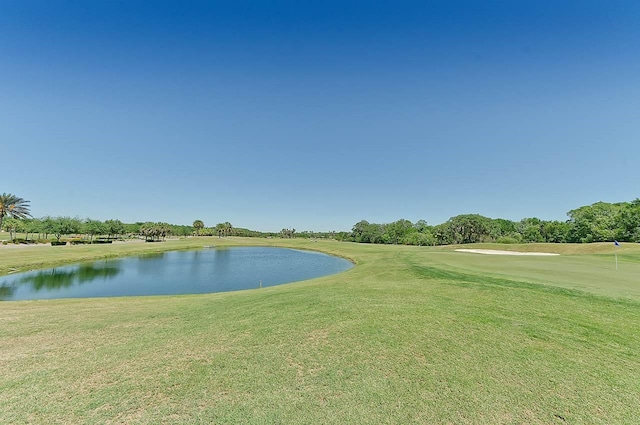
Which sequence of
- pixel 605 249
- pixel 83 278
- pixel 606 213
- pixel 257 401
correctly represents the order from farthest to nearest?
pixel 606 213, pixel 605 249, pixel 83 278, pixel 257 401

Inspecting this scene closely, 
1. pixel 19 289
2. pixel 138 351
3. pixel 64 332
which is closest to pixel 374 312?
pixel 138 351

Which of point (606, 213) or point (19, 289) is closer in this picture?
point (19, 289)

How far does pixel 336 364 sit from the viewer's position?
538 cm

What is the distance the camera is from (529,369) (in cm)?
509

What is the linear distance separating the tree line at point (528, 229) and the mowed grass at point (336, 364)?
68.8 meters

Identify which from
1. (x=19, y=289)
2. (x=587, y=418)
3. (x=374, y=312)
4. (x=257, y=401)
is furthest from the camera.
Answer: (x=19, y=289)

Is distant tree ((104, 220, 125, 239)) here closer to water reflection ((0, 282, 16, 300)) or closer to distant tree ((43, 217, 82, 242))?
distant tree ((43, 217, 82, 242))

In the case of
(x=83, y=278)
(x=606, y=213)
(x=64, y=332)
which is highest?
(x=606, y=213)

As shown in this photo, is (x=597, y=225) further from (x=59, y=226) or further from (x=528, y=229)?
(x=59, y=226)

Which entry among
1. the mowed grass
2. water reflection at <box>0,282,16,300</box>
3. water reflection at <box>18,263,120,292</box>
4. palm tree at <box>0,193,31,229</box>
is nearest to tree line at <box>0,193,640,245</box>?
palm tree at <box>0,193,31,229</box>

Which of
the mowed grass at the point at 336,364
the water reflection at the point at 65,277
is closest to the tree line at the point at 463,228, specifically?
the water reflection at the point at 65,277

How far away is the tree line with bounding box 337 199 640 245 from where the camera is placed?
57219 millimetres

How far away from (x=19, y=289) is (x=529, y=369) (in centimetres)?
3204

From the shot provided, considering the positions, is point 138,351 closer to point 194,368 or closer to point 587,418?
point 194,368
